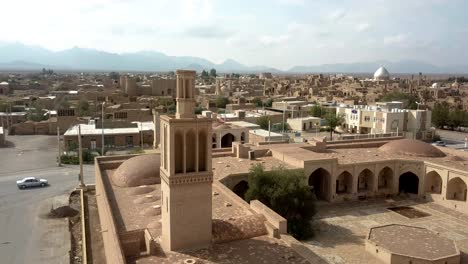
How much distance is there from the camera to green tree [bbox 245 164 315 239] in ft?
70.1

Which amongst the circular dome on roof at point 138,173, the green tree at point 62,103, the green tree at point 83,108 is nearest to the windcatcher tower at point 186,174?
the circular dome on roof at point 138,173

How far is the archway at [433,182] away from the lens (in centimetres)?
2919

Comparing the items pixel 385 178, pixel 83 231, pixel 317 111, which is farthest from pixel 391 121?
pixel 83 231

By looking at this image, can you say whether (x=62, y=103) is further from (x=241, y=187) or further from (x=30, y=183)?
(x=241, y=187)

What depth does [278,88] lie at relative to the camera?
116 metres

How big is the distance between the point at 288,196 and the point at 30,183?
19.7 metres

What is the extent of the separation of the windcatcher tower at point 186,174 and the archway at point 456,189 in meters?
20.4

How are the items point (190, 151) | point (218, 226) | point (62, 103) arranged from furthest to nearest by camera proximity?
point (62, 103)
point (218, 226)
point (190, 151)

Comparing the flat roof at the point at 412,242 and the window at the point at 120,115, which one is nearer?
the flat roof at the point at 412,242

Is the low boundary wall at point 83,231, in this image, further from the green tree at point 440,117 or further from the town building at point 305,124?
the green tree at point 440,117

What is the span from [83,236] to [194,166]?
9.64 m

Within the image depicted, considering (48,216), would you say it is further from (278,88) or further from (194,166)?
(278,88)

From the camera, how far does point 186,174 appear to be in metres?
14.2

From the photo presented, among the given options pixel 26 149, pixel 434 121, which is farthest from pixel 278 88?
pixel 26 149
